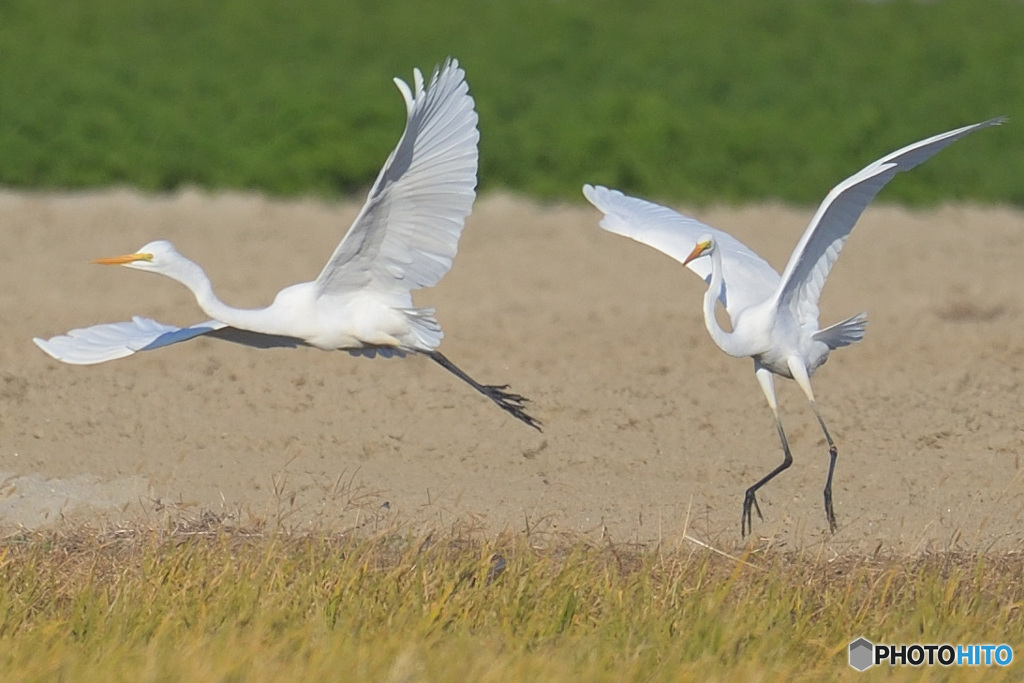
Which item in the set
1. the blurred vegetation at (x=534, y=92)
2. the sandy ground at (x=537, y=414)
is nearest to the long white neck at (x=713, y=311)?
the sandy ground at (x=537, y=414)

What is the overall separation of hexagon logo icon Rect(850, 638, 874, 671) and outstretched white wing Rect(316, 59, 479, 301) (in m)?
1.89

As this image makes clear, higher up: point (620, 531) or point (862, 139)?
point (862, 139)

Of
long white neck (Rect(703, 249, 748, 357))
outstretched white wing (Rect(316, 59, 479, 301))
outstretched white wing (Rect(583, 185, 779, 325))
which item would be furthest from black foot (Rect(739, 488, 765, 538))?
outstretched white wing (Rect(316, 59, 479, 301))

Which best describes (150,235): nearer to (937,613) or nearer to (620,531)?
(620,531)

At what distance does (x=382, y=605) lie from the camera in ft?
15.4

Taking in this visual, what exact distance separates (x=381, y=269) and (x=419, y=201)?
1.29 ft

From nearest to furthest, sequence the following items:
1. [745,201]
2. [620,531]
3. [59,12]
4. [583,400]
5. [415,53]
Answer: [620,531] < [583,400] < [745,201] < [415,53] < [59,12]

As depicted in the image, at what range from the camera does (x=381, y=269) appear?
5.68 metres

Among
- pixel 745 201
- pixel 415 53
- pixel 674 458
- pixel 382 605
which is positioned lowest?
pixel 382 605

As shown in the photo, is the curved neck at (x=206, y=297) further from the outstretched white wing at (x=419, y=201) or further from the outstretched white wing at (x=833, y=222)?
the outstretched white wing at (x=833, y=222)

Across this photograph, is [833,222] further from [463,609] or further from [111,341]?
[111,341]

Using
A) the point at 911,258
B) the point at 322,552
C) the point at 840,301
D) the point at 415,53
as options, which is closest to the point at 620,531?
the point at 322,552

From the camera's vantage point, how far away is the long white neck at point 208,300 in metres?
5.56

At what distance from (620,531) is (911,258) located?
20.9 ft
